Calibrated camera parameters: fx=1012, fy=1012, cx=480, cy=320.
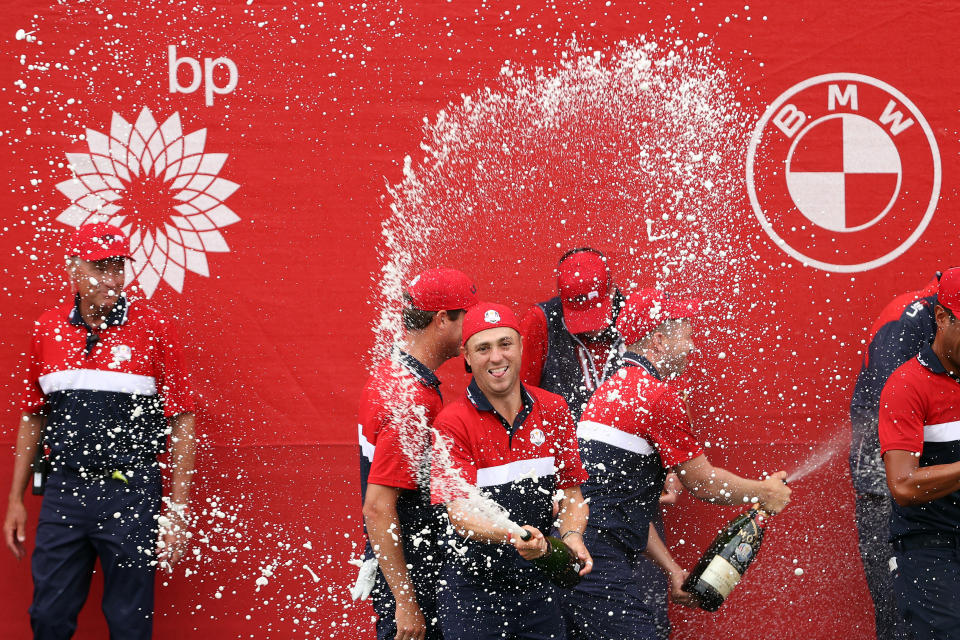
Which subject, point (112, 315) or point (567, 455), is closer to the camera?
point (567, 455)

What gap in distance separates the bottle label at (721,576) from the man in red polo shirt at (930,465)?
61 cm

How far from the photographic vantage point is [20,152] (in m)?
4.82

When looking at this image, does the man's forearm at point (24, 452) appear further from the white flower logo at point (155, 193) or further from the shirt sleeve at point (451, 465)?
the shirt sleeve at point (451, 465)

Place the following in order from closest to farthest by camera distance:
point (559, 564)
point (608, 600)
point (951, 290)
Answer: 1. point (559, 564)
2. point (951, 290)
3. point (608, 600)

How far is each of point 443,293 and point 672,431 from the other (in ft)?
3.24

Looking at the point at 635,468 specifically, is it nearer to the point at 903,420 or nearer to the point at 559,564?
the point at 559,564

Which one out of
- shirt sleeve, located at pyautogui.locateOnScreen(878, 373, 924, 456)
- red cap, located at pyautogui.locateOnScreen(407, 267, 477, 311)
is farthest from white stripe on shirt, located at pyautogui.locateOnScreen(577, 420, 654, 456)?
shirt sleeve, located at pyautogui.locateOnScreen(878, 373, 924, 456)

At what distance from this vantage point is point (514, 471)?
340 cm

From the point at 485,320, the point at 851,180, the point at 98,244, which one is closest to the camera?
the point at 485,320

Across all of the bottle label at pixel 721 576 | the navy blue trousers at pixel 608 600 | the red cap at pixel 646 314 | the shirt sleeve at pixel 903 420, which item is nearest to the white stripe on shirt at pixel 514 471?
the navy blue trousers at pixel 608 600

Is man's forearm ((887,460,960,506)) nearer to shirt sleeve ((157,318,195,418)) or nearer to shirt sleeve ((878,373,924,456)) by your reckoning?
shirt sleeve ((878,373,924,456))

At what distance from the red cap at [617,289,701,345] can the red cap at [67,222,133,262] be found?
7.26 feet

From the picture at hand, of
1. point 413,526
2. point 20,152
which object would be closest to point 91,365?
point 20,152

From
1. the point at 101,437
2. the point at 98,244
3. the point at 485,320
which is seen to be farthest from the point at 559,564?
the point at 98,244
